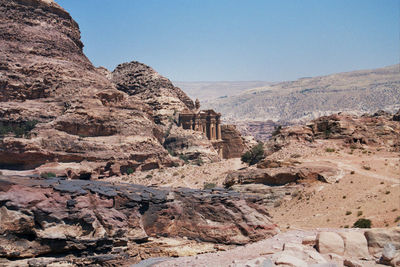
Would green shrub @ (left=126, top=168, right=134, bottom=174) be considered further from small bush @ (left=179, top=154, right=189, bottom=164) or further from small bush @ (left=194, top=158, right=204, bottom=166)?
small bush @ (left=179, top=154, right=189, bottom=164)

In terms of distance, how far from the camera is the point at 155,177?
139ft

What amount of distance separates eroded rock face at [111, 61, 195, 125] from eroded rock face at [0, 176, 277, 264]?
177ft

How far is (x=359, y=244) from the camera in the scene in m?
11.8

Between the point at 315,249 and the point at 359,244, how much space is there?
124cm

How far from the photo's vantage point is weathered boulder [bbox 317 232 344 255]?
1173 cm

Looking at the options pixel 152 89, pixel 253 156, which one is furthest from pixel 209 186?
pixel 152 89

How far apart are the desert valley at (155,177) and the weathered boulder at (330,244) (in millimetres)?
30

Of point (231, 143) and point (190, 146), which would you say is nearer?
point (190, 146)

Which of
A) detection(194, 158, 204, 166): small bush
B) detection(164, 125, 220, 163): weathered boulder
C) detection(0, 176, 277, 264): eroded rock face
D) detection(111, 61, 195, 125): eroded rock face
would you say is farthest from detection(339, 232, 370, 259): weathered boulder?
detection(111, 61, 195, 125): eroded rock face

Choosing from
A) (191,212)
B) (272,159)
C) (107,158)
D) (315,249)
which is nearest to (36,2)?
(107,158)

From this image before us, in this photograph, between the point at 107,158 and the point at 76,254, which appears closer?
the point at 76,254

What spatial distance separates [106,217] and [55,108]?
3607 centimetres

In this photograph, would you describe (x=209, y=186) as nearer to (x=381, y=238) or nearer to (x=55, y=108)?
(x=55, y=108)

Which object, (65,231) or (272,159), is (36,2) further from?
(65,231)
